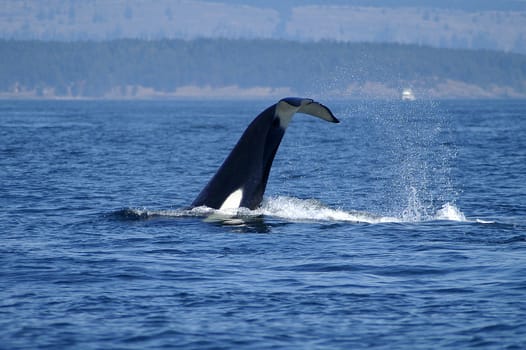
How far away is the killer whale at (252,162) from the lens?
1673 cm

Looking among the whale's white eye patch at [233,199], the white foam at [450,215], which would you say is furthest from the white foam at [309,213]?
the white foam at [450,215]

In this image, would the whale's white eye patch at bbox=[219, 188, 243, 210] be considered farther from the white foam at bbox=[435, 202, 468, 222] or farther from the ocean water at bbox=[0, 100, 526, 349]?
the white foam at bbox=[435, 202, 468, 222]

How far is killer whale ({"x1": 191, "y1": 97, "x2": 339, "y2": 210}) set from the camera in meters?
16.7

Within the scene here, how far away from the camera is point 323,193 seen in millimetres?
25531

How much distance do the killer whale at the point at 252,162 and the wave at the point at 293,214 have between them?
0.20m

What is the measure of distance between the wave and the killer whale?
0.67 ft

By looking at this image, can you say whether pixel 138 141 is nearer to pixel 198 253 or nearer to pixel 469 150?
pixel 469 150

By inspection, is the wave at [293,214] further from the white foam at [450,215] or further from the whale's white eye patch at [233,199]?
the whale's white eye patch at [233,199]

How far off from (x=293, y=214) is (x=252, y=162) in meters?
2.12

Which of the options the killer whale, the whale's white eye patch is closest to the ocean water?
the whale's white eye patch

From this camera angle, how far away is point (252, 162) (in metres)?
16.9

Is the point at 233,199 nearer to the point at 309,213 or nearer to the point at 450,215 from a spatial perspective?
the point at 309,213

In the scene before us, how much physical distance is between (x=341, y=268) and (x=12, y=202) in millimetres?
10143

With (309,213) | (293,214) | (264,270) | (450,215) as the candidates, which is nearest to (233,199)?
(293,214)
